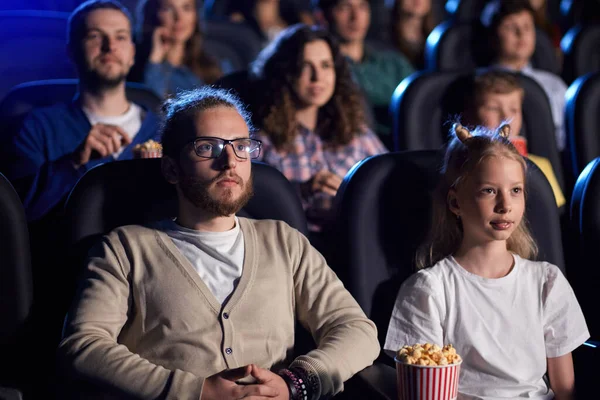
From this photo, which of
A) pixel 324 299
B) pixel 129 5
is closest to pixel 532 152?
pixel 324 299

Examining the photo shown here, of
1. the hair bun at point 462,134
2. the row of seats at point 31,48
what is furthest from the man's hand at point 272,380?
the row of seats at point 31,48

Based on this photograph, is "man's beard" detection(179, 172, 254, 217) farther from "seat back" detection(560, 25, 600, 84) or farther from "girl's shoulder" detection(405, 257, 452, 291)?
"seat back" detection(560, 25, 600, 84)

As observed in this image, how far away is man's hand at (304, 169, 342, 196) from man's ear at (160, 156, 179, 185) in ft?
2.44

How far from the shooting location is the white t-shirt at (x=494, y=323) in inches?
63.1

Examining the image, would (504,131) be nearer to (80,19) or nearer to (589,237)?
(589,237)

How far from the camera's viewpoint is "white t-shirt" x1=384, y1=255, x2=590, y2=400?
1602 millimetres

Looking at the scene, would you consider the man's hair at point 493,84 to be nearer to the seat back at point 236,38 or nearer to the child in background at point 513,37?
the child in background at point 513,37

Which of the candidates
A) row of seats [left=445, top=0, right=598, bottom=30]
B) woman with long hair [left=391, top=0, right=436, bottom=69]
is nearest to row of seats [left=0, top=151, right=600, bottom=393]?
woman with long hair [left=391, top=0, right=436, bottom=69]

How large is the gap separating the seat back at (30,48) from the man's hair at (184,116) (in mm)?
1299

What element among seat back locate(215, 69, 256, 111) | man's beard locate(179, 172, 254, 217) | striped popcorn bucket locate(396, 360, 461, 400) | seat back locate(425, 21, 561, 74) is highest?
seat back locate(425, 21, 561, 74)

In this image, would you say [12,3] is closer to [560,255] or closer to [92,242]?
[92,242]

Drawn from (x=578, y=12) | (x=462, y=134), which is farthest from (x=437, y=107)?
(x=578, y=12)

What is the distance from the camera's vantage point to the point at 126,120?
2371mm

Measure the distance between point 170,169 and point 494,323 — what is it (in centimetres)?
66
